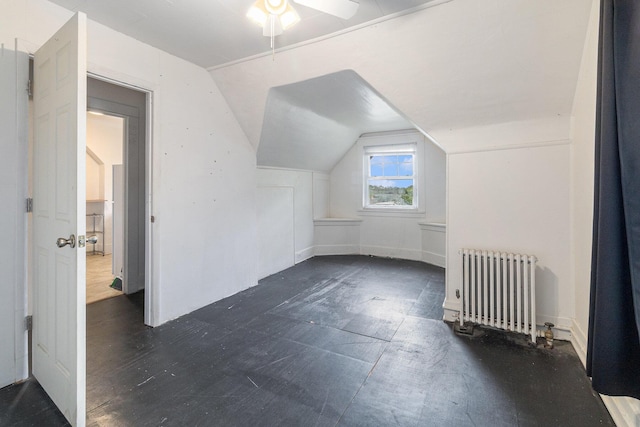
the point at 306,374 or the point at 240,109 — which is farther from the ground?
the point at 240,109

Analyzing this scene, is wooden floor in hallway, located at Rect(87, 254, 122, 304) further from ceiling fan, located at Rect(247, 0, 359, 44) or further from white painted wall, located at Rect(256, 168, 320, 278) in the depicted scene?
ceiling fan, located at Rect(247, 0, 359, 44)

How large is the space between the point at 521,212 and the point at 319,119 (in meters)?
2.56

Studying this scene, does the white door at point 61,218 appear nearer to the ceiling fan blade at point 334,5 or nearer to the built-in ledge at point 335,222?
the ceiling fan blade at point 334,5

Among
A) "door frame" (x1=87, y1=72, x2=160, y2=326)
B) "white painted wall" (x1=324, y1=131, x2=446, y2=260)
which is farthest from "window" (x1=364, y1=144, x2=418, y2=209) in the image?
"door frame" (x1=87, y1=72, x2=160, y2=326)

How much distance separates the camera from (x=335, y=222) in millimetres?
5387

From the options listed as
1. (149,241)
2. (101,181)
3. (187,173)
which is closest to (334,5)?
(187,173)

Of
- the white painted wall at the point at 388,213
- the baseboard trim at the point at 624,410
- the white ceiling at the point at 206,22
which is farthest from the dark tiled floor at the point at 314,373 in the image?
the white ceiling at the point at 206,22

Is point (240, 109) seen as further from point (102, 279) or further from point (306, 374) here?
point (102, 279)

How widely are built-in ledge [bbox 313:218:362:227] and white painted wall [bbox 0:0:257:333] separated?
2.06 metres

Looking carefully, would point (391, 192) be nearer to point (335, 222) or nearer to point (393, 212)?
point (393, 212)

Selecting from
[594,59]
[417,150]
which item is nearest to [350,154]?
[417,150]

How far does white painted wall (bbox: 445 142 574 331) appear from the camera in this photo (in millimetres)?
2273

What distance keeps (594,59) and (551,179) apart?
0.88 meters

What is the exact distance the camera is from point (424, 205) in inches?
195
